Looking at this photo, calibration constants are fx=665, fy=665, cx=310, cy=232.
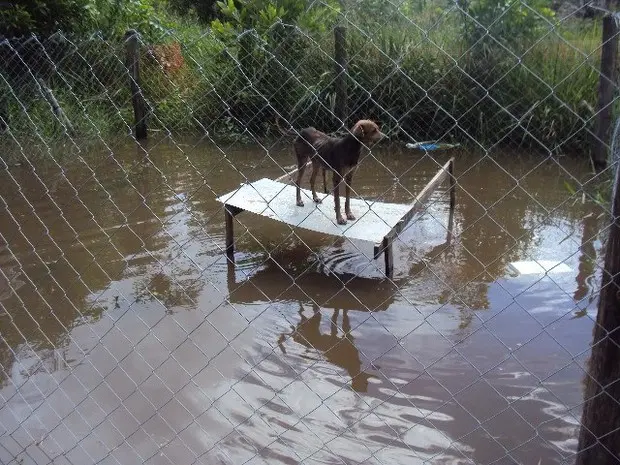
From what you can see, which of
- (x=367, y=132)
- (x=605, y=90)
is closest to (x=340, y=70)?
(x=605, y=90)

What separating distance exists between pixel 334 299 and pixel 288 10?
23.0 ft

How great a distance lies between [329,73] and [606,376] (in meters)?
7.58

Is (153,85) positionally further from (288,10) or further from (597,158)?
(597,158)

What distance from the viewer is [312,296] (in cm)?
509

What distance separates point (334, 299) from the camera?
497 centimetres

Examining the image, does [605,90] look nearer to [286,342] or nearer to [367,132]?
[367,132]

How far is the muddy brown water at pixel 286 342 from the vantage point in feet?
10.9

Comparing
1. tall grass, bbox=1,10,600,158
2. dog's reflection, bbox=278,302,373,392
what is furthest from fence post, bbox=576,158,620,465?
tall grass, bbox=1,10,600,158

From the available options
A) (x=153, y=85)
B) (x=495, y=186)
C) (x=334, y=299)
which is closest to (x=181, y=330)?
(x=334, y=299)

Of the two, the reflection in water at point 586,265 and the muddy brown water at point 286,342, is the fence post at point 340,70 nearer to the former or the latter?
the muddy brown water at point 286,342

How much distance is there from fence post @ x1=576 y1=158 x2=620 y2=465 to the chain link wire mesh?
0.22 metres

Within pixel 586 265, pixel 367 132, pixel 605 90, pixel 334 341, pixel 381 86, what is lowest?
pixel 334 341

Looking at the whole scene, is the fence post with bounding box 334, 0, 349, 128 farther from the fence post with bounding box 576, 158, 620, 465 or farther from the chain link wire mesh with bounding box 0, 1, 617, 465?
the fence post with bounding box 576, 158, 620, 465

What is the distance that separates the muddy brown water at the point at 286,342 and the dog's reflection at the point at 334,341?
14 mm
